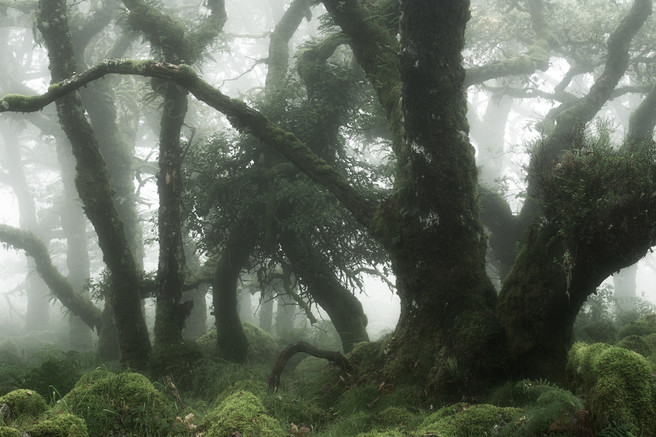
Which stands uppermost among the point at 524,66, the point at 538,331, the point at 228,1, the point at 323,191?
the point at 228,1

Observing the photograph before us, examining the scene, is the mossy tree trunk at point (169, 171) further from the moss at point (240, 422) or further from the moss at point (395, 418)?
the moss at point (240, 422)

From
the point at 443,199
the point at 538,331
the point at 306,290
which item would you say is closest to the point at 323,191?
the point at 306,290

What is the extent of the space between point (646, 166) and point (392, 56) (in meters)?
4.14

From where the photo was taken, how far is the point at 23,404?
11.4 feet

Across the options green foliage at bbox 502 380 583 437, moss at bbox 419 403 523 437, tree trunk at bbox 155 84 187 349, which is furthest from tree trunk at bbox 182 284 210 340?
green foliage at bbox 502 380 583 437

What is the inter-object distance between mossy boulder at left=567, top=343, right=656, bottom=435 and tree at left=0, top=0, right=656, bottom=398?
135 centimetres

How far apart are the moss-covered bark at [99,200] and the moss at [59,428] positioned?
5540mm

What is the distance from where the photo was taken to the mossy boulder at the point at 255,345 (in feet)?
36.3

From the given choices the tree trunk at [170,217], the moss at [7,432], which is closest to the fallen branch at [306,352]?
the tree trunk at [170,217]

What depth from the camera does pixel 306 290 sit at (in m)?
10.9

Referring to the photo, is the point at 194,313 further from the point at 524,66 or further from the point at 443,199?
the point at 524,66

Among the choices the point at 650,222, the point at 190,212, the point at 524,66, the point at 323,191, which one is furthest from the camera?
the point at 524,66

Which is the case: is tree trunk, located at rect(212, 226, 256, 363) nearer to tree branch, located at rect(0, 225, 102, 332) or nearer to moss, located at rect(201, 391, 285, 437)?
tree branch, located at rect(0, 225, 102, 332)

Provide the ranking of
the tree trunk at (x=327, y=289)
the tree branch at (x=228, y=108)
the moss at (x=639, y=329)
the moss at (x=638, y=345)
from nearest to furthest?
1. the moss at (x=638, y=345)
2. the tree branch at (x=228, y=108)
3. the moss at (x=639, y=329)
4. the tree trunk at (x=327, y=289)
